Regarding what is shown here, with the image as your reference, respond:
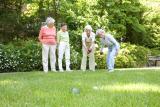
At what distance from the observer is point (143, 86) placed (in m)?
9.42

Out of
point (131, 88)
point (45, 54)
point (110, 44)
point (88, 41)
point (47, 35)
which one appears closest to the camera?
point (131, 88)

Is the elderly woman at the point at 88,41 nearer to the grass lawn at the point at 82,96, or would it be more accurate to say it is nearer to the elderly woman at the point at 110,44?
the elderly woman at the point at 110,44

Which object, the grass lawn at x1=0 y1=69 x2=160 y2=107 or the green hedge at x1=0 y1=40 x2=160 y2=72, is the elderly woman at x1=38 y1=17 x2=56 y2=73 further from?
the grass lawn at x1=0 y1=69 x2=160 y2=107

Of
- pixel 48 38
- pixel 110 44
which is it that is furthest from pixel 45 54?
pixel 110 44

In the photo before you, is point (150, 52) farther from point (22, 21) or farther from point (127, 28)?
point (22, 21)

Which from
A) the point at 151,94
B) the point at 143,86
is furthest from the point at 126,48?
the point at 151,94

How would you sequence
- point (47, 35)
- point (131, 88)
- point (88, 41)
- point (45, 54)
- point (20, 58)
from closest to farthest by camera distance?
1. point (131, 88)
2. point (47, 35)
3. point (45, 54)
4. point (88, 41)
5. point (20, 58)

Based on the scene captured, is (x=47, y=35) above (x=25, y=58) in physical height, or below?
above

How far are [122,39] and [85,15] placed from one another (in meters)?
4.78

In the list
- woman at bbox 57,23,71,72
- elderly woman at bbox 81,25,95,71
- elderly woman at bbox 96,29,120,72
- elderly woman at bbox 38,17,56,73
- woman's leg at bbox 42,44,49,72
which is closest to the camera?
elderly woman at bbox 96,29,120,72

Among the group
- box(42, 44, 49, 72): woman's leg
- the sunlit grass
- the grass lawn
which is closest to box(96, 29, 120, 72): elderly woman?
box(42, 44, 49, 72): woman's leg

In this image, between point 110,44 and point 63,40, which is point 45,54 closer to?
point 63,40

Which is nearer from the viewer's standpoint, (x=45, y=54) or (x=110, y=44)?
(x=110, y=44)

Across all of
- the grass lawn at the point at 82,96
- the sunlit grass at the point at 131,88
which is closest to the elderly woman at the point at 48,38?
the grass lawn at the point at 82,96
